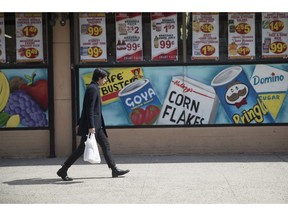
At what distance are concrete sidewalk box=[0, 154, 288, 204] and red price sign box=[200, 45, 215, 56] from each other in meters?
2.06

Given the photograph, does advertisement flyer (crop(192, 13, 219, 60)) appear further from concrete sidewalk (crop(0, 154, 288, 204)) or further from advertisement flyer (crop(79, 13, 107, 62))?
concrete sidewalk (crop(0, 154, 288, 204))

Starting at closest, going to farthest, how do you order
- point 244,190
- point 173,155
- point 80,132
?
1. point 244,190
2. point 80,132
3. point 173,155

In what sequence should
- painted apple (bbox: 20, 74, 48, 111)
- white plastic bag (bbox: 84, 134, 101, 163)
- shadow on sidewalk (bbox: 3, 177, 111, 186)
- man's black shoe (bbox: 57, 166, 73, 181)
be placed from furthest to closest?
painted apple (bbox: 20, 74, 48, 111), man's black shoe (bbox: 57, 166, 73, 181), shadow on sidewalk (bbox: 3, 177, 111, 186), white plastic bag (bbox: 84, 134, 101, 163)

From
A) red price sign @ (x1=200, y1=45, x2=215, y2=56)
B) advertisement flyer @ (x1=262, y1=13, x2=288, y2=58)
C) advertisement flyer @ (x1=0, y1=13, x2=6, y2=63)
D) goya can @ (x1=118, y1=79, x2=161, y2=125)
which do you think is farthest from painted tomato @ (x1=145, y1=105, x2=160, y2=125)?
advertisement flyer @ (x1=0, y1=13, x2=6, y2=63)

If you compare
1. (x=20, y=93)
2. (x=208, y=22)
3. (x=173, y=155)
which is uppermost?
(x=208, y=22)

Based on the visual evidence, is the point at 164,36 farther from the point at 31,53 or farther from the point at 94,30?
the point at 31,53

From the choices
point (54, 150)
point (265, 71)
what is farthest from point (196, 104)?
point (54, 150)

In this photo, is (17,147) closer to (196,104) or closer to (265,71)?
(196,104)

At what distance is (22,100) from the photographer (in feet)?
31.5

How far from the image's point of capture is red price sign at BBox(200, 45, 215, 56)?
9477 millimetres

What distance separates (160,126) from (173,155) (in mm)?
636

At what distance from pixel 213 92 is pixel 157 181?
2.97 metres

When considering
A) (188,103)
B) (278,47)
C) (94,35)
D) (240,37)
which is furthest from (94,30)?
(278,47)

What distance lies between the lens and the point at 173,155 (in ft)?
31.0
